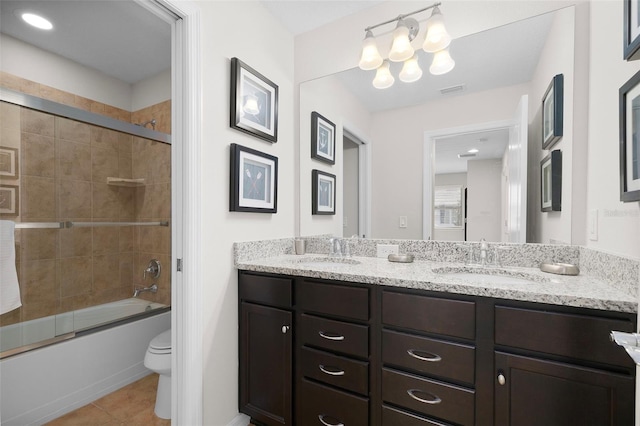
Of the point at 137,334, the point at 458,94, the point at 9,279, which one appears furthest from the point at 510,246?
the point at 9,279

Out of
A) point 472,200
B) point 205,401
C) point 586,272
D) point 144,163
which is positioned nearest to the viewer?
point 586,272

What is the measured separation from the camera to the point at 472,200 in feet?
5.54

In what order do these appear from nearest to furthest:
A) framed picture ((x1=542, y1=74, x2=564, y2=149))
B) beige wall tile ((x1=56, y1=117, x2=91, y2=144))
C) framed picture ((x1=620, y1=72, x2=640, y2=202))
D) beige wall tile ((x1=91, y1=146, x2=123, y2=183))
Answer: framed picture ((x1=620, y1=72, x2=640, y2=202)) < framed picture ((x1=542, y1=74, x2=564, y2=149)) < beige wall tile ((x1=56, y1=117, x2=91, y2=144)) < beige wall tile ((x1=91, y1=146, x2=123, y2=183))

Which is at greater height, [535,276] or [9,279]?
[535,276]

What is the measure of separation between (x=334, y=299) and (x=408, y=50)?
1453mm

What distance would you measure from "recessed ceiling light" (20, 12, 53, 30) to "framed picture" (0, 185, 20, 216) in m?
1.13

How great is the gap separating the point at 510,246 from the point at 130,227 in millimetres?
→ 3123

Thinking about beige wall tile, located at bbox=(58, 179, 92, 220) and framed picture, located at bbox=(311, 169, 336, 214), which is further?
beige wall tile, located at bbox=(58, 179, 92, 220)

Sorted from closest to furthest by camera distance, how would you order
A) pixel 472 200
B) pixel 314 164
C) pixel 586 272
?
pixel 586 272
pixel 472 200
pixel 314 164

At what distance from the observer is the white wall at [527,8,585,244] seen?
135cm

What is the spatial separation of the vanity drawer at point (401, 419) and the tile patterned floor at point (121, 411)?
1334 millimetres

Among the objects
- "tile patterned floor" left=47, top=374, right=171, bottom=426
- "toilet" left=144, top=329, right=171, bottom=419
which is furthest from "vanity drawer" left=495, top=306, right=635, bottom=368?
"tile patterned floor" left=47, top=374, right=171, bottom=426

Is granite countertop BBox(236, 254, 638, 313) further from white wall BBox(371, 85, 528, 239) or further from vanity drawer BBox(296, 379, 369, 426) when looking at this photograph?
vanity drawer BBox(296, 379, 369, 426)

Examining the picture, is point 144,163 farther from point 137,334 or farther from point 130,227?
point 137,334
